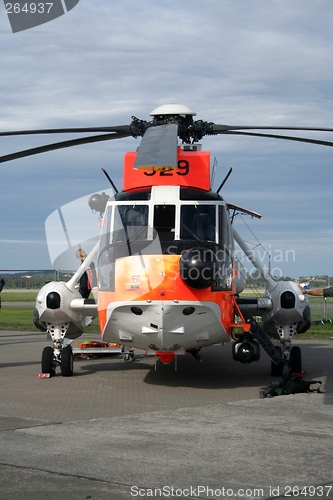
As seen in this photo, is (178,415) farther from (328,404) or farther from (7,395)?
(7,395)

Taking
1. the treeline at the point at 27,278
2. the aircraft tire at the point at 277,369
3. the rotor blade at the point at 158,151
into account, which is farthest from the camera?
the treeline at the point at 27,278

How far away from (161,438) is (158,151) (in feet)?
12.3

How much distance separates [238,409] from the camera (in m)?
9.05

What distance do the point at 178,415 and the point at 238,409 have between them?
887mm

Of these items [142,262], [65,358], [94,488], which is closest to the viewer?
[94,488]

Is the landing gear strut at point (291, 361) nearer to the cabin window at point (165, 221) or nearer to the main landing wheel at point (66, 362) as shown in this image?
the cabin window at point (165, 221)

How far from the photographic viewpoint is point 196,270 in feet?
32.3

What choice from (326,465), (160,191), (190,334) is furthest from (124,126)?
(326,465)

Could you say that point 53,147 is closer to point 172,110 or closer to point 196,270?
point 172,110

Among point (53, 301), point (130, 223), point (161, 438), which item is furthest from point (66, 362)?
point (161, 438)

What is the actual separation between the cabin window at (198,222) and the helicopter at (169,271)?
18mm

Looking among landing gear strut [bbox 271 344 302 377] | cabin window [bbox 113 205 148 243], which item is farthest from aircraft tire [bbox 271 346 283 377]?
cabin window [bbox 113 205 148 243]

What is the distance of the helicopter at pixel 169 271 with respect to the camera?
9.94m

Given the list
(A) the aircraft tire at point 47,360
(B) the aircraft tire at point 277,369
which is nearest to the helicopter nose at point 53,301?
(A) the aircraft tire at point 47,360
